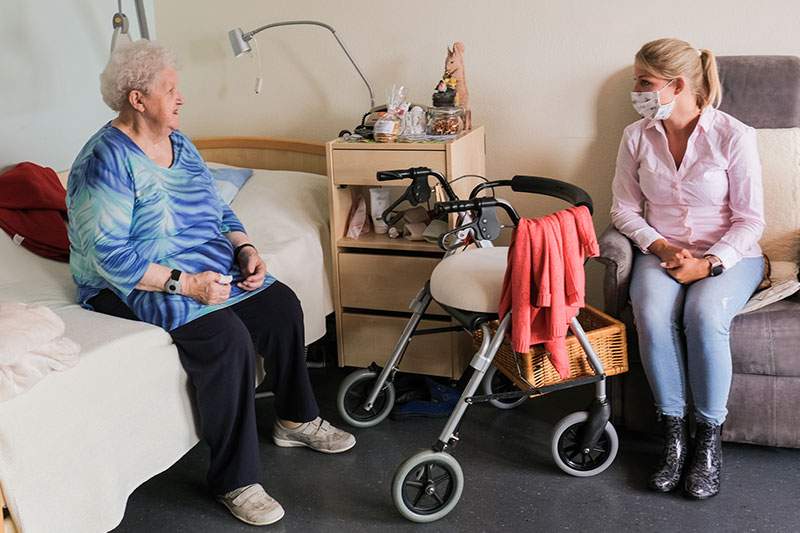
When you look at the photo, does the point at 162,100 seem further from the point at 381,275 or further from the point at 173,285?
the point at 381,275

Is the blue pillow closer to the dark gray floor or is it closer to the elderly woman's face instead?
the elderly woman's face

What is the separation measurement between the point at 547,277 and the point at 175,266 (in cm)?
94

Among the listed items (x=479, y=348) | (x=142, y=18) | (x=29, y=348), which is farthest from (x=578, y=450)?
(x=142, y=18)

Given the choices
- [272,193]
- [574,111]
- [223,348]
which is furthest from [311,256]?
[574,111]

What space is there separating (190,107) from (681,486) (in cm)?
228

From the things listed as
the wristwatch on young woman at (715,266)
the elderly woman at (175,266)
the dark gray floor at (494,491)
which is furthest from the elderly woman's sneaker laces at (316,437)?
the wristwatch on young woman at (715,266)

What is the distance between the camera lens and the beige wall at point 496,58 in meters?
2.86

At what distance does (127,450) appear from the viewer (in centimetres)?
206

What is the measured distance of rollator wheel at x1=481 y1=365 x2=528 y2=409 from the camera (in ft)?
9.36

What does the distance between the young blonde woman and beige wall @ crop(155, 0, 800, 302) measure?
1.28 feet

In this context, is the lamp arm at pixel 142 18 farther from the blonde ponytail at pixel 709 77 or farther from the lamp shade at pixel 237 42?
the blonde ponytail at pixel 709 77

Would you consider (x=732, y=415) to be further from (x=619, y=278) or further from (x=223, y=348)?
(x=223, y=348)

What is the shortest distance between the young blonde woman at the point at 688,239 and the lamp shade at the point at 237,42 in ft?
4.31

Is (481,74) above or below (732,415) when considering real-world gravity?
above
